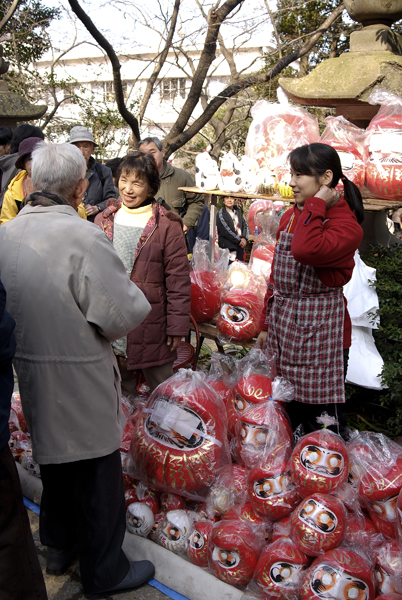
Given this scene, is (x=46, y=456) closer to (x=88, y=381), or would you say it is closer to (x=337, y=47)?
(x=88, y=381)

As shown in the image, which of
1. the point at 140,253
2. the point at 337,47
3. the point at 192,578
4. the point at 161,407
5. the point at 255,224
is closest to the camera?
the point at 192,578

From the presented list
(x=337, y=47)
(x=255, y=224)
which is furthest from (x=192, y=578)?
(x=337, y=47)

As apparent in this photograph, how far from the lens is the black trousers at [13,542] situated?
67.2 inches

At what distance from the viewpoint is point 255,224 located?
4918mm

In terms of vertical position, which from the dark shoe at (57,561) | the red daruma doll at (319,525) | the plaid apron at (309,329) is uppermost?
the plaid apron at (309,329)

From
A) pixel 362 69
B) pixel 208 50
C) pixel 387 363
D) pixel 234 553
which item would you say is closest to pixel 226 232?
pixel 208 50

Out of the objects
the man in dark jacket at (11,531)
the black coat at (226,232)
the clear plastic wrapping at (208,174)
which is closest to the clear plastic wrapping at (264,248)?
the clear plastic wrapping at (208,174)

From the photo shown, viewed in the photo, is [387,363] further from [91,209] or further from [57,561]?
[91,209]

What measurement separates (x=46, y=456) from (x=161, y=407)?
2.34 feet

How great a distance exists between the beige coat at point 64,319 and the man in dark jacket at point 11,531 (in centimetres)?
24

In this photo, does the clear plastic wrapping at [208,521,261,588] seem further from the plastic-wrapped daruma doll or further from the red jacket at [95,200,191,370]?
the red jacket at [95,200,191,370]

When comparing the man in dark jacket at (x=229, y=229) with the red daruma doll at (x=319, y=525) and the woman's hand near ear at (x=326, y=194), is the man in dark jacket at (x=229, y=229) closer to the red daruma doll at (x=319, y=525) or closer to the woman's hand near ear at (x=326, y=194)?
the woman's hand near ear at (x=326, y=194)

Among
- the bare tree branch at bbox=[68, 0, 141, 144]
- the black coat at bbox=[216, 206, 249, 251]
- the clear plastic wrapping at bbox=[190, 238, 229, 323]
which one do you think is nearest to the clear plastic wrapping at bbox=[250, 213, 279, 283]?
the clear plastic wrapping at bbox=[190, 238, 229, 323]

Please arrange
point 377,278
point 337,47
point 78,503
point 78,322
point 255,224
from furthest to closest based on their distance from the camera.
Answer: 1. point 337,47
2. point 255,224
3. point 377,278
4. point 78,503
5. point 78,322
